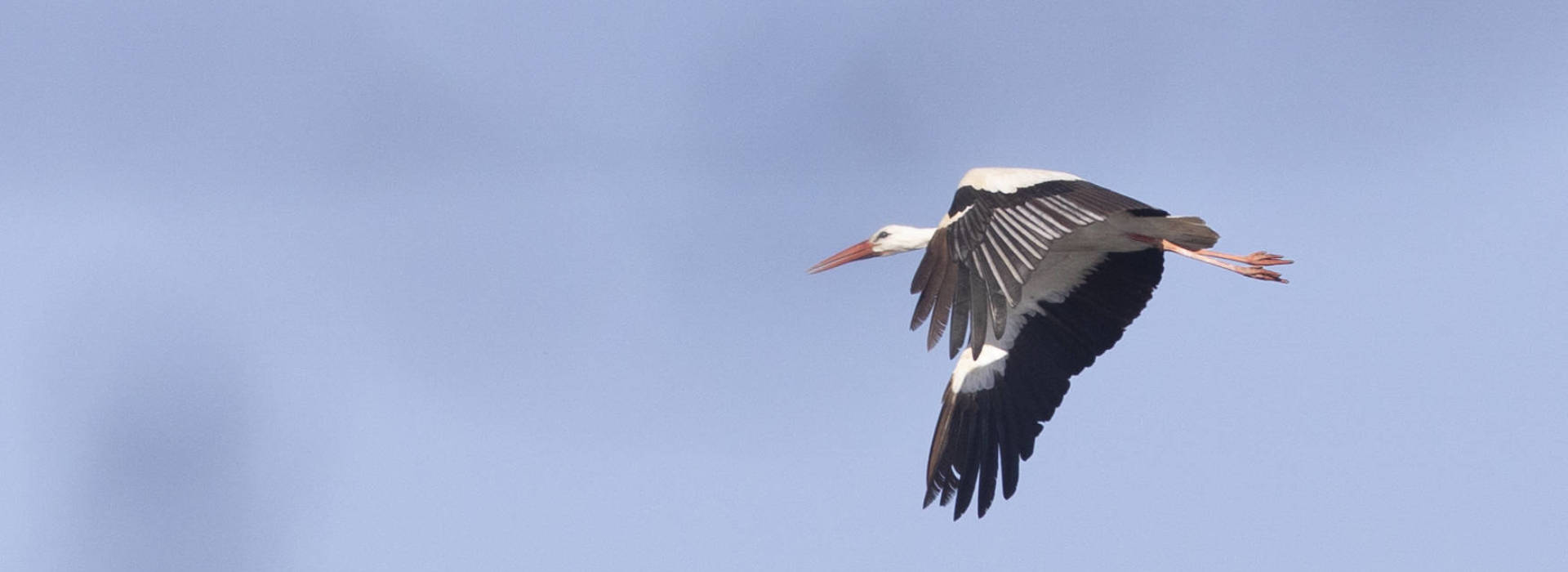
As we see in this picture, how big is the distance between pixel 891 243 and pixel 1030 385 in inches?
58.4

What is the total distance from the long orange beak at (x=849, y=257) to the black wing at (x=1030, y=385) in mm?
1291

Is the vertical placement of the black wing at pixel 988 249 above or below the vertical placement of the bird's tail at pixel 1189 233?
below

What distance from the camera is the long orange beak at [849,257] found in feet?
41.6

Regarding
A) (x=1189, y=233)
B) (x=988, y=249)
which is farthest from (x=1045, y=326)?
(x=988, y=249)

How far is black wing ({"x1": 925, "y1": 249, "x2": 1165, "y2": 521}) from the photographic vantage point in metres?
11.4

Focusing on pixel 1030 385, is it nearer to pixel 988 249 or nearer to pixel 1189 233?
pixel 1189 233

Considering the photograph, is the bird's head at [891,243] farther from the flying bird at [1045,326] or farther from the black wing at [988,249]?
the black wing at [988,249]

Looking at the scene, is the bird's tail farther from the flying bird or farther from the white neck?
the white neck

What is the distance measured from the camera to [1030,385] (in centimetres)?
1164

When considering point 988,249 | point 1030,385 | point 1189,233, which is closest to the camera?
point 988,249

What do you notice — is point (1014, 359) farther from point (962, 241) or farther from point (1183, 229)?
point (962, 241)

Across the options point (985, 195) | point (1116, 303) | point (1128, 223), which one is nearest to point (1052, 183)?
point (985, 195)

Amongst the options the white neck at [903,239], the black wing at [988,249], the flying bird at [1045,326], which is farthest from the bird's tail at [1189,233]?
the white neck at [903,239]

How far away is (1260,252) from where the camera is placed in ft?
39.6
